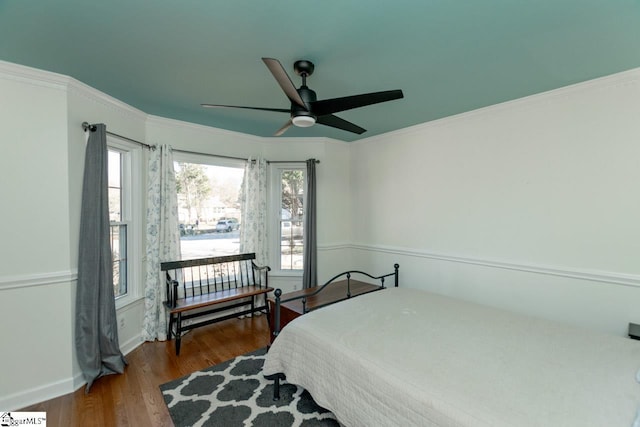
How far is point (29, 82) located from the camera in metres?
2.25

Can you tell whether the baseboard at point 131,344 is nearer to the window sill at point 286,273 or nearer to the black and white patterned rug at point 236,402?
the black and white patterned rug at point 236,402

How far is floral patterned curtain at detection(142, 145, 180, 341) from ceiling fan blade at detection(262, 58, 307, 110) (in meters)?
2.21

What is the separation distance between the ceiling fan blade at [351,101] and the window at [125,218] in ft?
7.41

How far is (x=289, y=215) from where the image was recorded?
4.46 metres

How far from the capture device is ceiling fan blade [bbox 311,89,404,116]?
6.27 ft

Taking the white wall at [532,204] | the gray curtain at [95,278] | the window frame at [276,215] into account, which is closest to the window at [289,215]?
the window frame at [276,215]

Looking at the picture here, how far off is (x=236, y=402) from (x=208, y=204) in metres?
2.45

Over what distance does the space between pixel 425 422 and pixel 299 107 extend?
192 cm

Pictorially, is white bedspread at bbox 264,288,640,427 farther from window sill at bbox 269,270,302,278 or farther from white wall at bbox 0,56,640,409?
window sill at bbox 269,270,302,278

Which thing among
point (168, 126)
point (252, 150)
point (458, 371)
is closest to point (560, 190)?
point (458, 371)

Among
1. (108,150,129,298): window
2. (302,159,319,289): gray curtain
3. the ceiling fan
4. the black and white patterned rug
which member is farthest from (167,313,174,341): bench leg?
the ceiling fan

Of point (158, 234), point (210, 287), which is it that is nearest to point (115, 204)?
point (158, 234)

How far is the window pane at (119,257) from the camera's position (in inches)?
121

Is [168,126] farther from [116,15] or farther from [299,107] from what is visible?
[299,107]
